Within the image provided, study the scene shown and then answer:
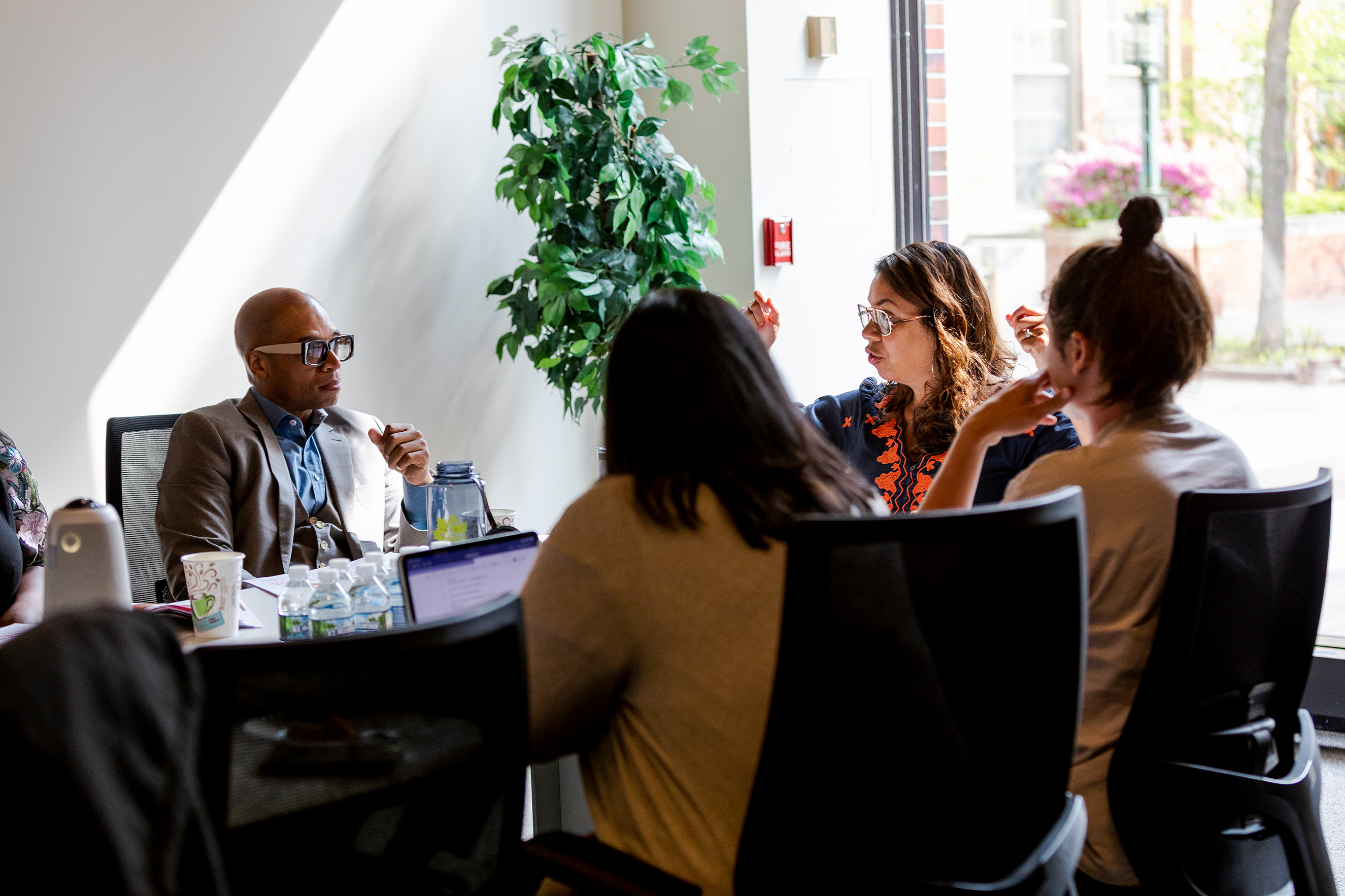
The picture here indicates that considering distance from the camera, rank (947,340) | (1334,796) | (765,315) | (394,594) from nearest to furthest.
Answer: (394,594), (947,340), (1334,796), (765,315)

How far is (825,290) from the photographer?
155 inches

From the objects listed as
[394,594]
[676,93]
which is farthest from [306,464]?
[676,93]

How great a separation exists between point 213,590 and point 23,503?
1111 millimetres

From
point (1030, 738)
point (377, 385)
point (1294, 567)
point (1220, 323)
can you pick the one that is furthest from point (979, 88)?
point (1030, 738)

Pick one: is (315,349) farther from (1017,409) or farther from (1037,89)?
(1037,89)

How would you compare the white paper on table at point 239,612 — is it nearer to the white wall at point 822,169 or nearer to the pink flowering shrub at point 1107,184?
the white wall at point 822,169

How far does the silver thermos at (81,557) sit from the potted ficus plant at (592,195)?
6.29ft

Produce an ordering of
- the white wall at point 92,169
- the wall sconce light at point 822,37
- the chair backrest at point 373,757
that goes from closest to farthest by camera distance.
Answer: the chair backrest at point 373,757 → the white wall at point 92,169 → the wall sconce light at point 822,37

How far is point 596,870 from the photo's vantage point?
3.98ft

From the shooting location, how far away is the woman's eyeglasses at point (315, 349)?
2611 millimetres

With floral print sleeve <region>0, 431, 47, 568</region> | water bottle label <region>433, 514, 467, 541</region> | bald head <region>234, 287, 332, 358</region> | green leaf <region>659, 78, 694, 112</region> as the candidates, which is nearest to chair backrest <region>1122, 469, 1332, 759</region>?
water bottle label <region>433, 514, 467, 541</region>

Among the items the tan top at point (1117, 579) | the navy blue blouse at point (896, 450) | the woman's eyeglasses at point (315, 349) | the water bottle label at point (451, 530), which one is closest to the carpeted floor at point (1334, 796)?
the navy blue blouse at point (896, 450)

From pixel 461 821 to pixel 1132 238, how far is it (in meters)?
1.17

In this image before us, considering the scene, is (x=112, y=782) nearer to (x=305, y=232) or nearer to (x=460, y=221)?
(x=305, y=232)
